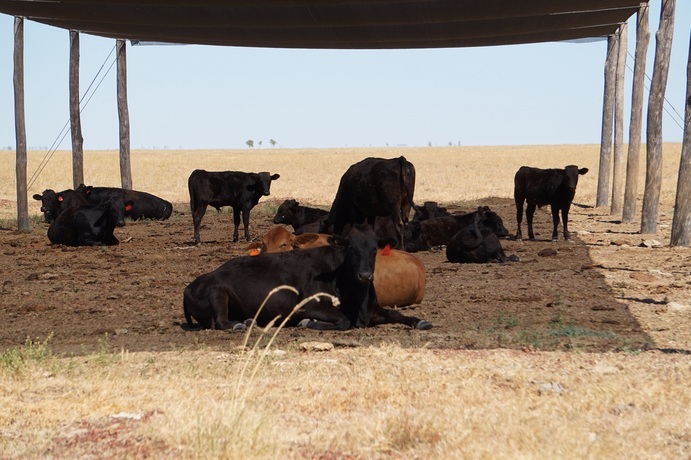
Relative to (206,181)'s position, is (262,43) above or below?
above

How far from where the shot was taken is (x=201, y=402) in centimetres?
622

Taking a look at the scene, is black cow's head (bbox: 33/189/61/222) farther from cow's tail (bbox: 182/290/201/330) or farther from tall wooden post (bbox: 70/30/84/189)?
cow's tail (bbox: 182/290/201/330)

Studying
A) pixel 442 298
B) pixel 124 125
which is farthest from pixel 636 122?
pixel 124 125

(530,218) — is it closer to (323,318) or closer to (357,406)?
(323,318)

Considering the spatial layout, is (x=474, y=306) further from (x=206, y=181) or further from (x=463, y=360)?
(x=206, y=181)

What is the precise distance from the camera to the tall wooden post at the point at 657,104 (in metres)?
18.4

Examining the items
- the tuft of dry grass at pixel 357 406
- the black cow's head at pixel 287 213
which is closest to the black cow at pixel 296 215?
the black cow's head at pixel 287 213

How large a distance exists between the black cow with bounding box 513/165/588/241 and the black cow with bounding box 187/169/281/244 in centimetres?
525

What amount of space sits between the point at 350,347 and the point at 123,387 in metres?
2.33

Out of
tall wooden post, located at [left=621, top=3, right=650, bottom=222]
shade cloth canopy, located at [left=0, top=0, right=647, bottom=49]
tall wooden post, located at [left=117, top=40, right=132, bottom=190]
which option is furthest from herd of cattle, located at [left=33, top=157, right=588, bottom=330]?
tall wooden post, located at [left=621, top=3, right=650, bottom=222]

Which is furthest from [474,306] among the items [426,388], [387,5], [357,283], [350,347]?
[387,5]

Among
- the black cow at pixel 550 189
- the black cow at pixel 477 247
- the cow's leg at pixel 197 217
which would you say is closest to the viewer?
the black cow at pixel 477 247

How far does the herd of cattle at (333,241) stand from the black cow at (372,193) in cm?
2

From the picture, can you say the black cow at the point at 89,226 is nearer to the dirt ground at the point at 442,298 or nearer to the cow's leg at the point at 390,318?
the dirt ground at the point at 442,298
